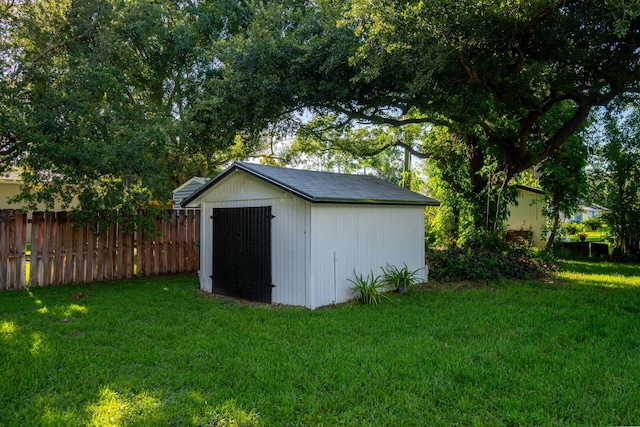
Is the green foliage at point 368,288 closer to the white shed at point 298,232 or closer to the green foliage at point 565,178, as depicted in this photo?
the white shed at point 298,232

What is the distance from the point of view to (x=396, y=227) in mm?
7832

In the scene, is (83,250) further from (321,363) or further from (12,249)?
(321,363)

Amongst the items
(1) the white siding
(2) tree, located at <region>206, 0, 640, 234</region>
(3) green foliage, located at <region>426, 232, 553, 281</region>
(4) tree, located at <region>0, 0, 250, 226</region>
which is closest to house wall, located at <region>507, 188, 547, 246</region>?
(2) tree, located at <region>206, 0, 640, 234</region>

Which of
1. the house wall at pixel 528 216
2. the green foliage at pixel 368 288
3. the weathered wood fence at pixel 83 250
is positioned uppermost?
the house wall at pixel 528 216

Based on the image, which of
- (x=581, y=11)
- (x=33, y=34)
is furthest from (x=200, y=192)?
(x=581, y=11)

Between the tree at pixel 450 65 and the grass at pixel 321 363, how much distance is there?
397 cm

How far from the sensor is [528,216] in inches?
712

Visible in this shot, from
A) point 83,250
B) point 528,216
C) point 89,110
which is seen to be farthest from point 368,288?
point 528,216

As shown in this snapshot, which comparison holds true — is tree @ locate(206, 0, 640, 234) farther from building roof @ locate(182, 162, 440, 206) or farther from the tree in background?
the tree in background

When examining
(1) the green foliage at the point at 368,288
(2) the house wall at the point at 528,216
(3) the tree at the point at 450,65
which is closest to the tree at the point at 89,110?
(3) the tree at the point at 450,65

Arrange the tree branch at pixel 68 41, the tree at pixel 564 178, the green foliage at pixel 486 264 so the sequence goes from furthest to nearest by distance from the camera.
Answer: the tree at pixel 564 178
the green foliage at pixel 486 264
the tree branch at pixel 68 41

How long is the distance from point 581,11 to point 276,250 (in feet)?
20.7

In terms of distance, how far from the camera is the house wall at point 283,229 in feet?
21.0

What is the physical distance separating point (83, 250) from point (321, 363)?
6718 millimetres
